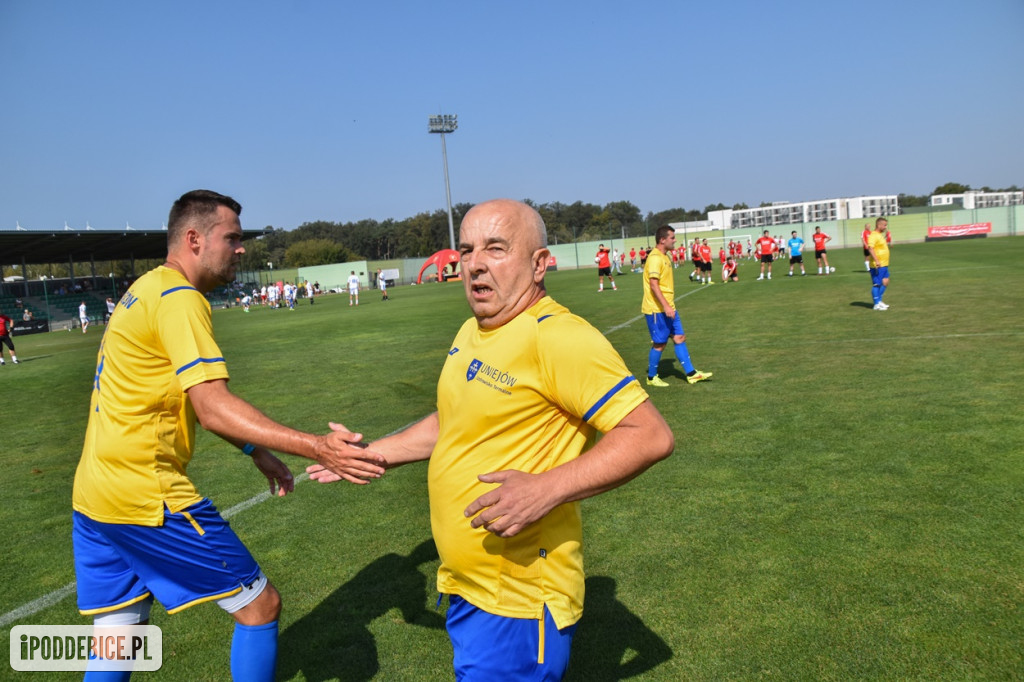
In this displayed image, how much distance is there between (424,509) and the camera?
21.0 ft

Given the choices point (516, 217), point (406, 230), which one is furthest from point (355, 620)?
point (406, 230)

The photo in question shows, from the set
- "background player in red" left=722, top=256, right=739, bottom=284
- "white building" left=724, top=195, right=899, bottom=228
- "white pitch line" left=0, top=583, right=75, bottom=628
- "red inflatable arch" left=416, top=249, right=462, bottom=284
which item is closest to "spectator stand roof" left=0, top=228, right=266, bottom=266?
"red inflatable arch" left=416, top=249, right=462, bottom=284

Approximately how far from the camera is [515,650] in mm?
2281

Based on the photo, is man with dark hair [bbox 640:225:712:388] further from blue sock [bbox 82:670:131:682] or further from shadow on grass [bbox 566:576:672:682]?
blue sock [bbox 82:670:131:682]

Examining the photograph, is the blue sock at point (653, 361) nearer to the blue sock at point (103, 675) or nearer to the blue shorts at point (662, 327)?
the blue shorts at point (662, 327)

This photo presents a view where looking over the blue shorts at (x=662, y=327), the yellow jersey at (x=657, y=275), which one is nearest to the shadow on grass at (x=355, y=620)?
the yellow jersey at (x=657, y=275)

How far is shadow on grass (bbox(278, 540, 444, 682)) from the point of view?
4035mm

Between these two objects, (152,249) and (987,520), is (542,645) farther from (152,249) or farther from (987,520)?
(152,249)

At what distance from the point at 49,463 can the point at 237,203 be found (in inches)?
301

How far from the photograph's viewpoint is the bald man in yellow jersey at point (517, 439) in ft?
7.02

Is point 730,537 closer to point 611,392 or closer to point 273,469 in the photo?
point 273,469

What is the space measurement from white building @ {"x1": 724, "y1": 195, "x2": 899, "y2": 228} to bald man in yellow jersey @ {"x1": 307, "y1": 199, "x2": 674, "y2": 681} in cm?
13196

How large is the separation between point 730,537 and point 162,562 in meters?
3.89

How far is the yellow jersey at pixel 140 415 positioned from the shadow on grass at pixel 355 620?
1539mm
